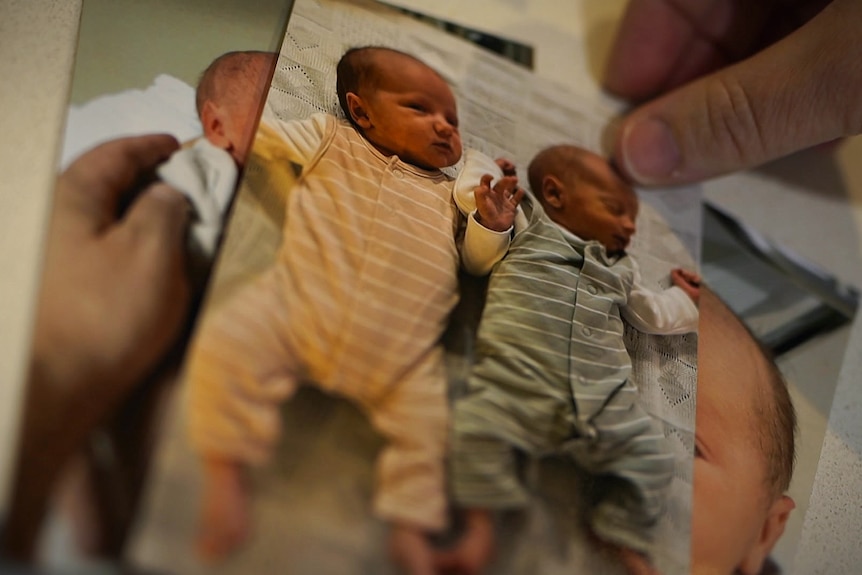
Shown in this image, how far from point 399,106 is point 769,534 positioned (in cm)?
40

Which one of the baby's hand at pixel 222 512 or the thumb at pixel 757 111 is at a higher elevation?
the thumb at pixel 757 111

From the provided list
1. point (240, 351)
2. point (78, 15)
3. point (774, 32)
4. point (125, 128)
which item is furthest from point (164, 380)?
point (774, 32)

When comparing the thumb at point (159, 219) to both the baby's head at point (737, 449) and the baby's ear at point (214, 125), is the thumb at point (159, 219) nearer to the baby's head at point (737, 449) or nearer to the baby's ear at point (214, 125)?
the baby's ear at point (214, 125)

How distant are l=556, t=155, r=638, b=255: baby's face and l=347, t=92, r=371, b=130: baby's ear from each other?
0.53 feet

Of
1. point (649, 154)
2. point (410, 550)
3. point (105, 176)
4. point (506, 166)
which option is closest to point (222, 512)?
point (410, 550)

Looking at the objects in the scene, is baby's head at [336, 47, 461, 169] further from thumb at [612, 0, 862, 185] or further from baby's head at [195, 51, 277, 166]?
thumb at [612, 0, 862, 185]

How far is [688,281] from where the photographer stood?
1.73ft

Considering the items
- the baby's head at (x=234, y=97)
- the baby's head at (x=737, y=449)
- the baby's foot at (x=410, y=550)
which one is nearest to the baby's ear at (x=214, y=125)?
the baby's head at (x=234, y=97)

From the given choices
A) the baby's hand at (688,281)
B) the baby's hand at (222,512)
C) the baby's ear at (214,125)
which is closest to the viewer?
the baby's hand at (222,512)

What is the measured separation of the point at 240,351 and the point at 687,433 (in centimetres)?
30

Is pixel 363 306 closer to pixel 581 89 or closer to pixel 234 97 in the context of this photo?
pixel 234 97

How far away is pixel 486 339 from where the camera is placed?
0.40 m

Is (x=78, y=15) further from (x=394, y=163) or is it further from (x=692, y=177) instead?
(x=692, y=177)

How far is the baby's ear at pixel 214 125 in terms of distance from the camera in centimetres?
42
